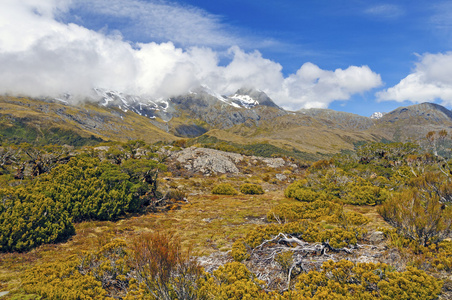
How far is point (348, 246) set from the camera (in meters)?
11.0

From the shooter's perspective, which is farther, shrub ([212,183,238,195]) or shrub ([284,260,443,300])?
shrub ([212,183,238,195])

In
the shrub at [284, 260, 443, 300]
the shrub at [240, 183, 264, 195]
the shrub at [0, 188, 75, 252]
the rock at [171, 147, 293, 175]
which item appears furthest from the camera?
the rock at [171, 147, 293, 175]

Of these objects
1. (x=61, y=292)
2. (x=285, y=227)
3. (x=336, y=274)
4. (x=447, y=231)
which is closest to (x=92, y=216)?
(x=61, y=292)

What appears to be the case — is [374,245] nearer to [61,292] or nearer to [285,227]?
[285,227]

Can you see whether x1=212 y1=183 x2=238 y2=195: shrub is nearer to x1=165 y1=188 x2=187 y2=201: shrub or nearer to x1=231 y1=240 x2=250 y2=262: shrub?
x1=165 y1=188 x2=187 y2=201: shrub

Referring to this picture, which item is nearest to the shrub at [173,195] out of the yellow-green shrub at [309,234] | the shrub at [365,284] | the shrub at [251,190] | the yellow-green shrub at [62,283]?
the shrub at [251,190]

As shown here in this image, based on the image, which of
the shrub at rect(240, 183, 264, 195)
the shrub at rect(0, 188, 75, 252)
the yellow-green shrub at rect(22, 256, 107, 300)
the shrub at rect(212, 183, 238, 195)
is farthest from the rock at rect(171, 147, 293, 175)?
the yellow-green shrub at rect(22, 256, 107, 300)

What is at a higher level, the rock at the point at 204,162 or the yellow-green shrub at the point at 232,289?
the rock at the point at 204,162

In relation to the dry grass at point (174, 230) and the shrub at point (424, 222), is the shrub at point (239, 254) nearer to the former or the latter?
the dry grass at point (174, 230)

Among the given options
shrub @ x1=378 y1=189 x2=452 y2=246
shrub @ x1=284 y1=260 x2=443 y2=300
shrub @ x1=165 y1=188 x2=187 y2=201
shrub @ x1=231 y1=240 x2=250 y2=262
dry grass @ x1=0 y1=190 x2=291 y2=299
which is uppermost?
shrub @ x1=378 y1=189 x2=452 y2=246

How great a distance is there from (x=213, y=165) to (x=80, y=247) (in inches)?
1539

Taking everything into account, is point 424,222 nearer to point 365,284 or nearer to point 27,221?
point 365,284

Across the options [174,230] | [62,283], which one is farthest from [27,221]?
[174,230]

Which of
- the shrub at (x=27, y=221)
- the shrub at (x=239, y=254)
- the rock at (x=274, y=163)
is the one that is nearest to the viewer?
the shrub at (x=239, y=254)
